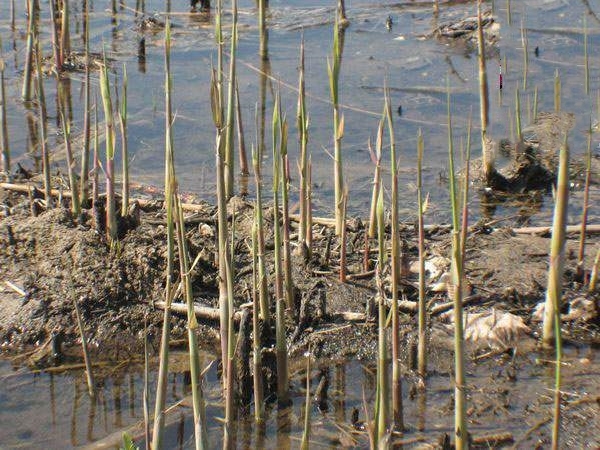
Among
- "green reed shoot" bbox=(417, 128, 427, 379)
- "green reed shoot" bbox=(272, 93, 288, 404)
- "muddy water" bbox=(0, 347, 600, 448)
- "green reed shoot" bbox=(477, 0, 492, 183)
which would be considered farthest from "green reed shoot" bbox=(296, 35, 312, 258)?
"green reed shoot" bbox=(477, 0, 492, 183)

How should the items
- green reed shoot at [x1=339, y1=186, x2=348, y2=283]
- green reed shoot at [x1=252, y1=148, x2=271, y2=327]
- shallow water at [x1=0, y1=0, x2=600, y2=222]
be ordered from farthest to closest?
shallow water at [x1=0, y1=0, x2=600, y2=222], green reed shoot at [x1=339, y1=186, x2=348, y2=283], green reed shoot at [x1=252, y1=148, x2=271, y2=327]

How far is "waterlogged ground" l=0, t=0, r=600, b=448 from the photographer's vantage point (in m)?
3.16

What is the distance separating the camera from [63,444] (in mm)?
3107

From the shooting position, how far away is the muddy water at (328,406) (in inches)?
120

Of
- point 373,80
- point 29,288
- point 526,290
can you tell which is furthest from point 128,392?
point 373,80

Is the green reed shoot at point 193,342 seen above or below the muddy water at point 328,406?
above

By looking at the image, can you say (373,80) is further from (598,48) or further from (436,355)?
(436,355)

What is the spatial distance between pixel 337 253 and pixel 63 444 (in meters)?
1.59

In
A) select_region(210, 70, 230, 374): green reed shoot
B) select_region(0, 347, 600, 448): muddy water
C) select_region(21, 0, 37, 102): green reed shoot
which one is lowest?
select_region(0, 347, 600, 448): muddy water

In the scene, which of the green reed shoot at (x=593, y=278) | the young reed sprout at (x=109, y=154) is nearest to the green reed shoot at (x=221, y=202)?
the young reed sprout at (x=109, y=154)

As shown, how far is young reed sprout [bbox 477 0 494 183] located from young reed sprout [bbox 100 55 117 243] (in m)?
2.01

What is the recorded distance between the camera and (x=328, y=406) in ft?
10.7

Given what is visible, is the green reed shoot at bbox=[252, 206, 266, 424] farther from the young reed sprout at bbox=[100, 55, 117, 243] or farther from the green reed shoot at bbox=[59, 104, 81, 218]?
the green reed shoot at bbox=[59, 104, 81, 218]

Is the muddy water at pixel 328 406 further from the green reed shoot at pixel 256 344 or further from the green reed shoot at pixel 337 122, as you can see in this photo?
the green reed shoot at pixel 337 122
